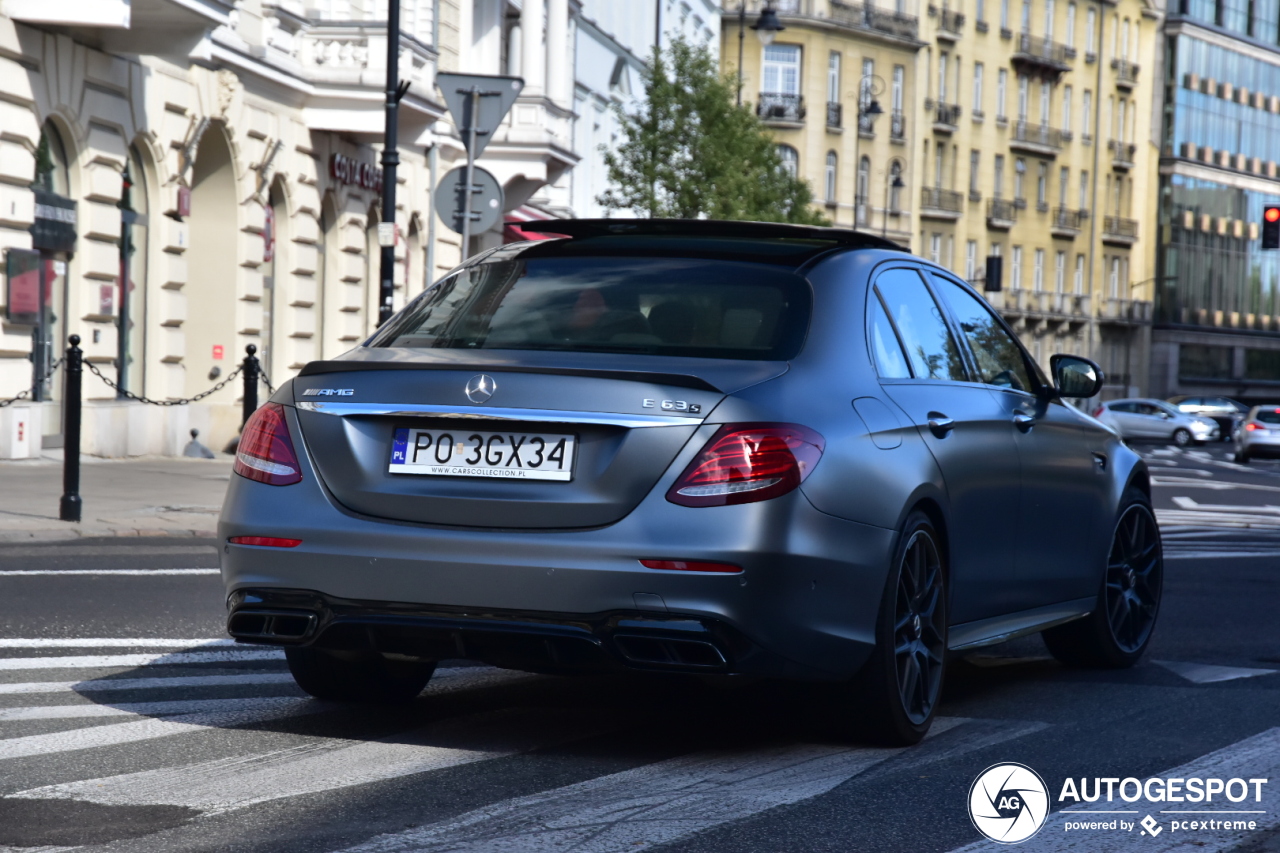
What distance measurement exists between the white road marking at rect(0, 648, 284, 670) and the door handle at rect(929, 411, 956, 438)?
107 inches

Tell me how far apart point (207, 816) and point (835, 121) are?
7630cm

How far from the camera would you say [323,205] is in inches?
1106

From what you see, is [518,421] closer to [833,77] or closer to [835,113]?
[835,113]

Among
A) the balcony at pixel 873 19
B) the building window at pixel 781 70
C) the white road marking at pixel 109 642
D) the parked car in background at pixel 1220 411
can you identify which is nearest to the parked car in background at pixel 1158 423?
the parked car in background at pixel 1220 411

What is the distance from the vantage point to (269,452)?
5.64m

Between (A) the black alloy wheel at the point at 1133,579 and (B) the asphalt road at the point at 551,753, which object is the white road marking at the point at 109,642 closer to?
(B) the asphalt road at the point at 551,753

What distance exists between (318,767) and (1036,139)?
8514cm

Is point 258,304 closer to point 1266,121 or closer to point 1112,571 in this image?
point 1112,571

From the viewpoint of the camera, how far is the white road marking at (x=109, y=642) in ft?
25.0

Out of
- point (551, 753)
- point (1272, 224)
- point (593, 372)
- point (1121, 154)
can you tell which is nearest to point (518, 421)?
point (593, 372)

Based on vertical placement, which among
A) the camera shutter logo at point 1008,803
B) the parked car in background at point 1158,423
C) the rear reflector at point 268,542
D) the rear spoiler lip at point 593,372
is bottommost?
the parked car in background at point 1158,423

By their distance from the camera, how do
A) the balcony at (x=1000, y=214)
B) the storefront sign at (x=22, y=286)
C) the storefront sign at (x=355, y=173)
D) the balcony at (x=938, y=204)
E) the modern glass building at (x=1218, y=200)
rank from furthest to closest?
the modern glass building at (x=1218, y=200)
the balcony at (x=1000, y=214)
the balcony at (x=938, y=204)
the storefront sign at (x=355, y=173)
the storefront sign at (x=22, y=286)

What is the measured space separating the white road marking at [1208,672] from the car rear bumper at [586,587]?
2639 mm

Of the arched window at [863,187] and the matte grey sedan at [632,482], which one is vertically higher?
the arched window at [863,187]
